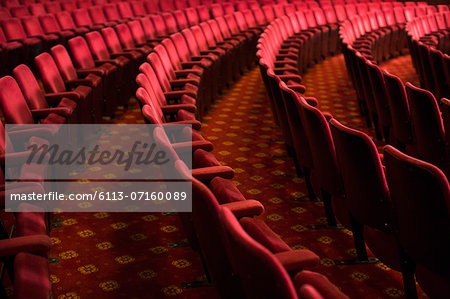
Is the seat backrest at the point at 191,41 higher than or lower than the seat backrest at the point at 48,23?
lower

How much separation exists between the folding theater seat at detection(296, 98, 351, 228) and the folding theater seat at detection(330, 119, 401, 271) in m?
0.06

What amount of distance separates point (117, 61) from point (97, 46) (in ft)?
0.33

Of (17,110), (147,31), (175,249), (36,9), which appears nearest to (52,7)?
(36,9)

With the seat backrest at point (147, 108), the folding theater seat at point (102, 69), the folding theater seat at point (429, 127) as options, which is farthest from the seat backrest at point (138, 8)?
the folding theater seat at point (429, 127)

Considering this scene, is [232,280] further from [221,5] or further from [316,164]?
[221,5]

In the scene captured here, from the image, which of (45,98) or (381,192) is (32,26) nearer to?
(45,98)

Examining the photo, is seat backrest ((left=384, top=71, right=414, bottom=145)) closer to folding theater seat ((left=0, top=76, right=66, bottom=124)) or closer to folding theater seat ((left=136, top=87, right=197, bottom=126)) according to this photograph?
folding theater seat ((left=136, top=87, right=197, bottom=126))

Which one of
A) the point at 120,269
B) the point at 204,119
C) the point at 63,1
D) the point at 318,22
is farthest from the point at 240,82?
the point at 120,269

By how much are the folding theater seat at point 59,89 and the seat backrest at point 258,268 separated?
708 mm

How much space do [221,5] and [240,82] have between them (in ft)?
2.82

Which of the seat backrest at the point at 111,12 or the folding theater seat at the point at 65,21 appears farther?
the seat backrest at the point at 111,12

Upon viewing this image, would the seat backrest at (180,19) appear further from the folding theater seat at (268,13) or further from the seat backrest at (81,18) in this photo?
the folding theater seat at (268,13)

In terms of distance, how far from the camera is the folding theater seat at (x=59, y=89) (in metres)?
1.00

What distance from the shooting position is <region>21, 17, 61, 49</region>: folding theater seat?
173 cm
